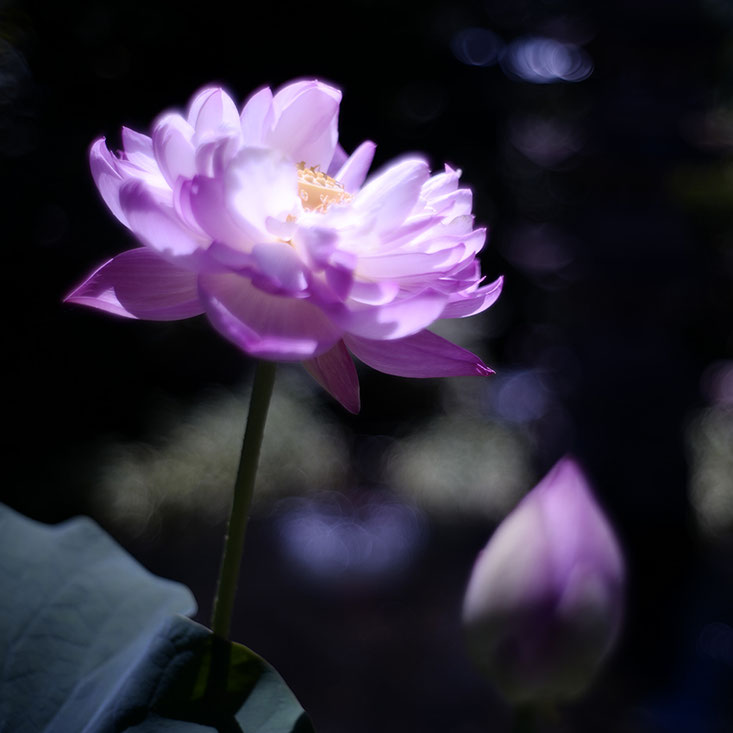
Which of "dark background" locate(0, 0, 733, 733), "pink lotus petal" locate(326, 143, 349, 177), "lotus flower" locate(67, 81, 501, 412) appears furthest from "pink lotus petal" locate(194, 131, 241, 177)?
"dark background" locate(0, 0, 733, 733)

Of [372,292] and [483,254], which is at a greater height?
[372,292]

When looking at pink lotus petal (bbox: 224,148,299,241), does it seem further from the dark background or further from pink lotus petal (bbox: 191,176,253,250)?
the dark background

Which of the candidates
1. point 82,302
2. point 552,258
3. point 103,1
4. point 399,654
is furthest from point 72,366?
point 82,302

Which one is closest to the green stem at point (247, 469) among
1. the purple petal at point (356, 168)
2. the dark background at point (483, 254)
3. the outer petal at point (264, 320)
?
the outer petal at point (264, 320)

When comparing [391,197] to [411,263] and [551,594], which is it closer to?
[411,263]

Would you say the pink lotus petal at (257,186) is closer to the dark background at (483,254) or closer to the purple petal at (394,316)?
the purple petal at (394,316)

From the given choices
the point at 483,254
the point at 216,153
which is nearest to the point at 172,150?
the point at 216,153
